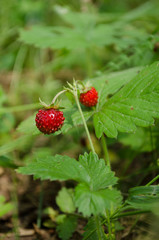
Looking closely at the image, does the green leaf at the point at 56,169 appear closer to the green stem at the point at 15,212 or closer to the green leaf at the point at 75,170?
the green leaf at the point at 75,170

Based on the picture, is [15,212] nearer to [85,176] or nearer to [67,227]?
[67,227]

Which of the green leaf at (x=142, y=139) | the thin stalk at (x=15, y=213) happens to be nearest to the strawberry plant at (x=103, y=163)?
the thin stalk at (x=15, y=213)

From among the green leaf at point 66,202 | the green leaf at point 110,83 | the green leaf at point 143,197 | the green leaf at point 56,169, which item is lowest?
the green leaf at point 66,202

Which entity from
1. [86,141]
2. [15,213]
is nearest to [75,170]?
[15,213]

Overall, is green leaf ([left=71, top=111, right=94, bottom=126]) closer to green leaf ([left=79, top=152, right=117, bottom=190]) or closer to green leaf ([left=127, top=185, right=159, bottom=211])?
green leaf ([left=79, top=152, right=117, bottom=190])

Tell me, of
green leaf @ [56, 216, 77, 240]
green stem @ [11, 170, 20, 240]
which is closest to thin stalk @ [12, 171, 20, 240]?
green stem @ [11, 170, 20, 240]
